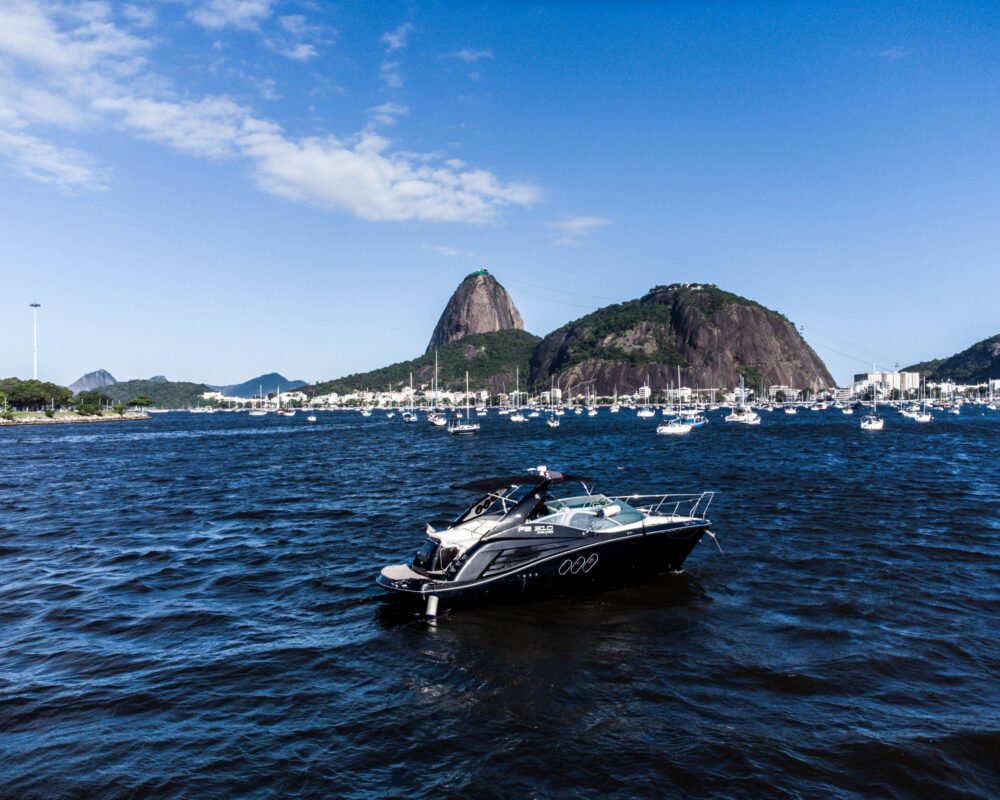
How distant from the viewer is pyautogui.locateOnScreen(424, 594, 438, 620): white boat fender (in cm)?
1435

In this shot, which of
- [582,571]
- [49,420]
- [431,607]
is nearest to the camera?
[431,607]

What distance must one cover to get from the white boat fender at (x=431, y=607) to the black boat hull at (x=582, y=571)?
0.28 ft

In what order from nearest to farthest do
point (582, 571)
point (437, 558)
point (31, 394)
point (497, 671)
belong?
1. point (497, 671)
2. point (437, 558)
3. point (582, 571)
4. point (31, 394)

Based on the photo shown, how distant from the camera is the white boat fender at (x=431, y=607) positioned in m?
14.4

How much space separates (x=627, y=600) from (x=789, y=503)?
1705 cm

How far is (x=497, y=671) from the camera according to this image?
11.8 m

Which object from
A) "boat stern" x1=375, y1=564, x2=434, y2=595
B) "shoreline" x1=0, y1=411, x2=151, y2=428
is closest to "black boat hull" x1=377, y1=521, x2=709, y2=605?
"boat stern" x1=375, y1=564, x2=434, y2=595

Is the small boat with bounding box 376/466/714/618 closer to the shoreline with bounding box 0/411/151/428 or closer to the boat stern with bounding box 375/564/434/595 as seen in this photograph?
A: the boat stern with bounding box 375/564/434/595

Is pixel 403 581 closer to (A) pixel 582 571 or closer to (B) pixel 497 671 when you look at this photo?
(B) pixel 497 671

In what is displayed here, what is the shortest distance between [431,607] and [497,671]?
9.87 ft

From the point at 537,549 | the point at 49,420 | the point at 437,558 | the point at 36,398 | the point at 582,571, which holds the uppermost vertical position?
the point at 36,398

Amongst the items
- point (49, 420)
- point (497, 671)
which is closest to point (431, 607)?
point (497, 671)

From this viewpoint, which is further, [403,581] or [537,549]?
[537,549]

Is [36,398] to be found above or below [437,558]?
above
